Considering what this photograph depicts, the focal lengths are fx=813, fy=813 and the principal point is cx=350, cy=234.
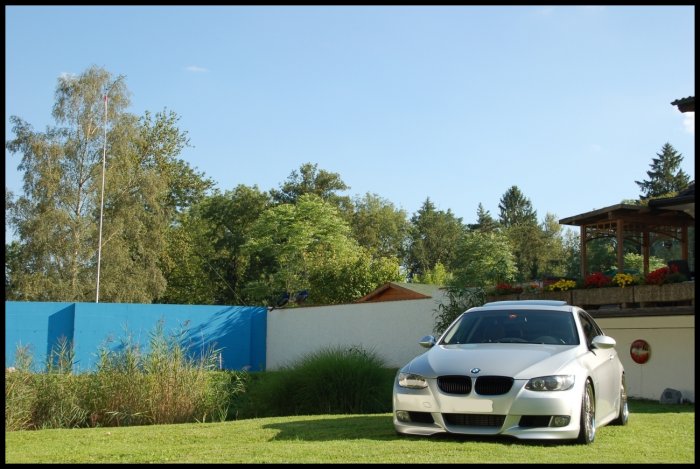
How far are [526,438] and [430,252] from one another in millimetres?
65220

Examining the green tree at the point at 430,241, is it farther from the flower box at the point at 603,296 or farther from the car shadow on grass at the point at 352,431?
the car shadow on grass at the point at 352,431

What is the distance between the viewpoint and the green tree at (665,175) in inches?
3009

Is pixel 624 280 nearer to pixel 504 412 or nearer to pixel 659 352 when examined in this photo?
pixel 659 352

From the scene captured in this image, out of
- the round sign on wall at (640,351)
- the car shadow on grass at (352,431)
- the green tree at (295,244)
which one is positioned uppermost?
the green tree at (295,244)

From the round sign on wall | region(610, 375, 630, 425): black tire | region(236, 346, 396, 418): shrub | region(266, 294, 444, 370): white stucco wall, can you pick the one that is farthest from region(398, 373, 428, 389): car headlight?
region(266, 294, 444, 370): white stucco wall

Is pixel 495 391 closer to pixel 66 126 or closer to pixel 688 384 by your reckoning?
pixel 688 384

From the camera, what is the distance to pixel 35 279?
111ft

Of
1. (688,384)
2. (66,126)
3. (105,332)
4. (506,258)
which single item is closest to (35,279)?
(66,126)

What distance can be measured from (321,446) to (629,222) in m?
13.8

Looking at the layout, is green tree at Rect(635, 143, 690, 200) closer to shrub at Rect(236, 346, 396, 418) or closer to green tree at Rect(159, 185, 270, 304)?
green tree at Rect(159, 185, 270, 304)

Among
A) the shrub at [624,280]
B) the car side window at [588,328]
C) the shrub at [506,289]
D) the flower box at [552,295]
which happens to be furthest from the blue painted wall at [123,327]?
the car side window at [588,328]

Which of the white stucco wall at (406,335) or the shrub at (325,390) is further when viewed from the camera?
the white stucco wall at (406,335)

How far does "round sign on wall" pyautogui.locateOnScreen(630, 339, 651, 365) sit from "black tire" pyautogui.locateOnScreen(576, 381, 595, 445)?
25.7ft

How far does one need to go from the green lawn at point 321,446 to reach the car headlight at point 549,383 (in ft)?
1.78
